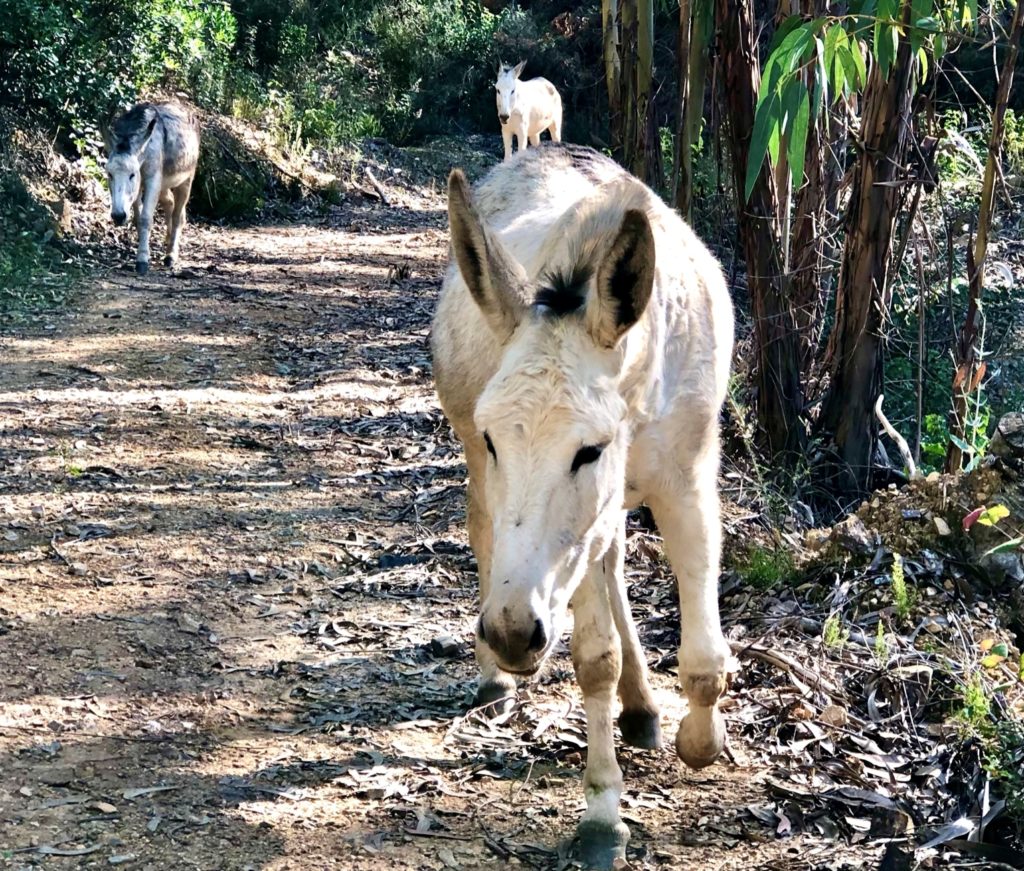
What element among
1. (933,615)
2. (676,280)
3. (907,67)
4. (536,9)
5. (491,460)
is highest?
(536,9)

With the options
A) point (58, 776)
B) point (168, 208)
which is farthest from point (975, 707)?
point (168, 208)

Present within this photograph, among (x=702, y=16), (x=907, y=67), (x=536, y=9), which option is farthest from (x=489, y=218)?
(x=536, y=9)

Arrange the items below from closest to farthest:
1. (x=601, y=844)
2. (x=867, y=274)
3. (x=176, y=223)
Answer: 1. (x=601, y=844)
2. (x=867, y=274)
3. (x=176, y=223)

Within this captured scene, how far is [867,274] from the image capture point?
6723 mm

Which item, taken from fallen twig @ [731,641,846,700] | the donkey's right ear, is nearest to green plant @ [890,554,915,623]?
fallen twig @ [731,641,846,700]

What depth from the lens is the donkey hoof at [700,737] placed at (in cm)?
415

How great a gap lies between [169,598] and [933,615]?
3.44m

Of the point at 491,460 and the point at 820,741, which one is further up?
the point at 491,460

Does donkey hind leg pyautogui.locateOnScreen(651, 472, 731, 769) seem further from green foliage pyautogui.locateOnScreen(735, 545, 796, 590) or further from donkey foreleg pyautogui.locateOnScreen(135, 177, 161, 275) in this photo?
donkey foreleg pyautogui.locateOnScreen(135, 177, 161, 275)

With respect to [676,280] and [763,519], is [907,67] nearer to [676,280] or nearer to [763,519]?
[763,519]

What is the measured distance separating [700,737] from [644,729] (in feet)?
1.46

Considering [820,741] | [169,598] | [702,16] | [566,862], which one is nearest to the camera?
[566,862]

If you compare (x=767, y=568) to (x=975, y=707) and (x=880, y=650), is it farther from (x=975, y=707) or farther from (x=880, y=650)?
(x=975, y=707)

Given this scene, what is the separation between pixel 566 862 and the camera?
3.76 m
